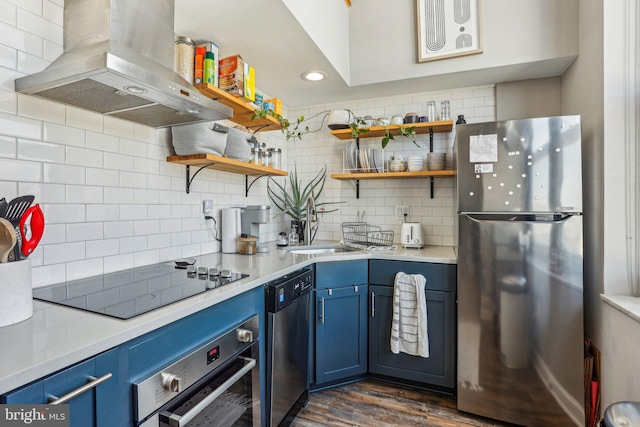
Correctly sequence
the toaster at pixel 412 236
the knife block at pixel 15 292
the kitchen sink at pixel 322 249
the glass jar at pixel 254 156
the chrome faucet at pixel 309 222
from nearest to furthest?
the knife block at pixel 15 292 → the glass jar at pixel 254 156 → the toaster at pixel 412 236 → the kitchen sink at pixel 322 249 → the chrome faucet at pixel 309 222

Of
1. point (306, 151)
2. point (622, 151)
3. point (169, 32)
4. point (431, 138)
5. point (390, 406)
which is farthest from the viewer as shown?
point (306, 151)

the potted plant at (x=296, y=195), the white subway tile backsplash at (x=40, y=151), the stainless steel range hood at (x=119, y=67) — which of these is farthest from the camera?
the potted plant at (x=296, y=195)

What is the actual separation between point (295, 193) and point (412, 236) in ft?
3.44

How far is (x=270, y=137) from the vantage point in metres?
2.90

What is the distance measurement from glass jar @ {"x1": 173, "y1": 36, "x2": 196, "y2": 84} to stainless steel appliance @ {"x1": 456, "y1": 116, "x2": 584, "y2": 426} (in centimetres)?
156

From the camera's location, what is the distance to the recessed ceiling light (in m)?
2.41

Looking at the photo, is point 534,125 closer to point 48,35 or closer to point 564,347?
point 564,347

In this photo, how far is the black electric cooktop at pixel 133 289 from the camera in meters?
1.06

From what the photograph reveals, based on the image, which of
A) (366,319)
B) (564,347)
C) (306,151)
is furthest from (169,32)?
(564,347)

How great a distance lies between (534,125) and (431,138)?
897 millimetres

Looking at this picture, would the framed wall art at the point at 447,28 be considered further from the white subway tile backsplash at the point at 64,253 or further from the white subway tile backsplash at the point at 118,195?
the white subway tile backsplash at the point at 64,253

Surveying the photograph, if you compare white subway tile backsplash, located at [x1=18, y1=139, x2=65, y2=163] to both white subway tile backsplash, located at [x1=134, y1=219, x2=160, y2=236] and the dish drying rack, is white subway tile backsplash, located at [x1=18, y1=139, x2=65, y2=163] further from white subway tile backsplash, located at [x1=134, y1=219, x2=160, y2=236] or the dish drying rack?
the dish drying rack

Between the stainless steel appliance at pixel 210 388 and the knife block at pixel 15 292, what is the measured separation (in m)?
0.37

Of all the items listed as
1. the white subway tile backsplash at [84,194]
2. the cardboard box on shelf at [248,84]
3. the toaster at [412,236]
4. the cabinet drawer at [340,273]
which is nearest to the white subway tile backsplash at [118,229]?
the white subway tile backsplash at [84,194]
